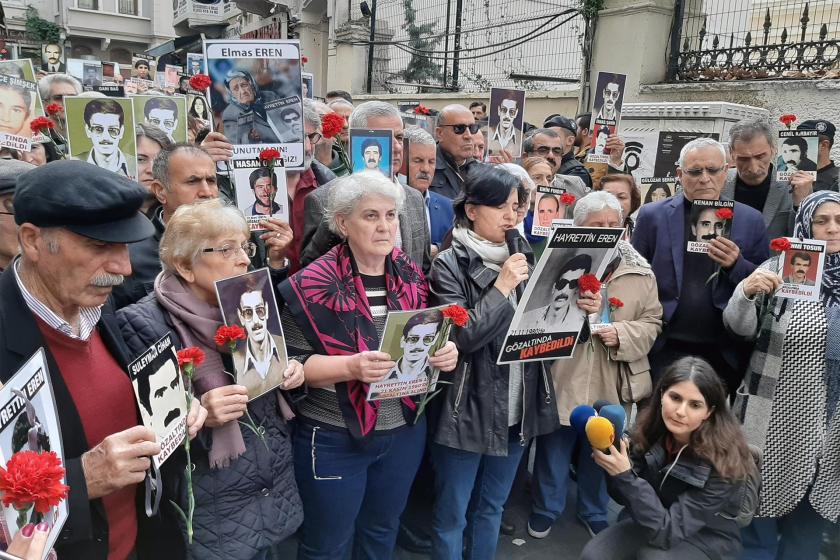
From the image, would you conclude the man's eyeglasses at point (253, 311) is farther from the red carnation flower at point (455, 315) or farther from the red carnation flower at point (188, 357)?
the red carnation flower at point (455, 315)

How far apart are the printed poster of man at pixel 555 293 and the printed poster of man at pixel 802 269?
0.86 meters

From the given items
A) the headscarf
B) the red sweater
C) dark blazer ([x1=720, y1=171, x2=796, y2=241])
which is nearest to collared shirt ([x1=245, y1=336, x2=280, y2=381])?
the red sweater

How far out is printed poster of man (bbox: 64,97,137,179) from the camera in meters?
3.69

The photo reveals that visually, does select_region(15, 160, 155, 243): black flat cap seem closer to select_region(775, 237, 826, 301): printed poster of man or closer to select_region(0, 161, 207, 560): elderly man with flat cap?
select_region(0, 161, 207, 560): elderly man with flat cap

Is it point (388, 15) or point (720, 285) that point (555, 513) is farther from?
point (388, 15)

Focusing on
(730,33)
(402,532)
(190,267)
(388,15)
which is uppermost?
(388,15)

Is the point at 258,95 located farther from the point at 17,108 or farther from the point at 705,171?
the point at 705,171

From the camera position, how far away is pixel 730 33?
8359mm

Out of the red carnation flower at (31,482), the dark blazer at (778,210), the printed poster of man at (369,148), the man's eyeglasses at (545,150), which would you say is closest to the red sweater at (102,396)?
the red carnation flower at (31,482)

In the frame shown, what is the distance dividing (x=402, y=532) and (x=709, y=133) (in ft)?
18.7

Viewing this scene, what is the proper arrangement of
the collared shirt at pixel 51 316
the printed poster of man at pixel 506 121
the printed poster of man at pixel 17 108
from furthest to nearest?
the printed poster of man at pixel 506 121, the printed poster of man at pixel 17 108, the collared shirt at pixel 51 316

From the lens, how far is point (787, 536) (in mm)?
3314

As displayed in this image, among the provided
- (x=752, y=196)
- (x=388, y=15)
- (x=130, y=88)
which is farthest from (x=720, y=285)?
(x=388, y=15)

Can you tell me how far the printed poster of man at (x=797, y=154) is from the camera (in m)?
4.25
